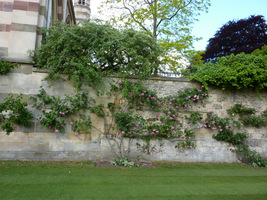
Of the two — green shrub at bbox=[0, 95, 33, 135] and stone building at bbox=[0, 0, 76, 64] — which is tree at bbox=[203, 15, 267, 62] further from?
green shrub at bbox=[0, 95, 33, 135]

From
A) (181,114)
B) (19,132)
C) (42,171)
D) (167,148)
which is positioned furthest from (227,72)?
(19,132)

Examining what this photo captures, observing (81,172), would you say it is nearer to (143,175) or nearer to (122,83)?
(143,175)

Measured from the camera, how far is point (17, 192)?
350cm

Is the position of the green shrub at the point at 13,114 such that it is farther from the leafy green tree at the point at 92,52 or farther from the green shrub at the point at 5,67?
the leafy green tree at the point at 92,52

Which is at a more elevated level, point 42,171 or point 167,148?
point 167,148

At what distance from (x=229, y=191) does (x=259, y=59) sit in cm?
438

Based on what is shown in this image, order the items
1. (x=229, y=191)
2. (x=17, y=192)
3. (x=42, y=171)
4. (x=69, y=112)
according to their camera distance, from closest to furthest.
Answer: (x=17, y=192), (x=229, y=191), (x=42, y=171), (x=69, y=112)

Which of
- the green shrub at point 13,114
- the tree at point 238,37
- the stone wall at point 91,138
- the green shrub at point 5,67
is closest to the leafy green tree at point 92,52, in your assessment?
the stone wall at point 91,138

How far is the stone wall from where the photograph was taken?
5.81 m

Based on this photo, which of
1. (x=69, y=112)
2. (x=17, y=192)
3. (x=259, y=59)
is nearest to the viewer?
(x=17, y=192)

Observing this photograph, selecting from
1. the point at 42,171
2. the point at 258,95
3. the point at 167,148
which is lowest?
the point at 42,171

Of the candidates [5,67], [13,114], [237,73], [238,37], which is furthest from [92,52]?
[238,37]

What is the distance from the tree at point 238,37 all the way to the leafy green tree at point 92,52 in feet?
50.0

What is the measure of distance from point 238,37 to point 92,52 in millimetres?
17735
